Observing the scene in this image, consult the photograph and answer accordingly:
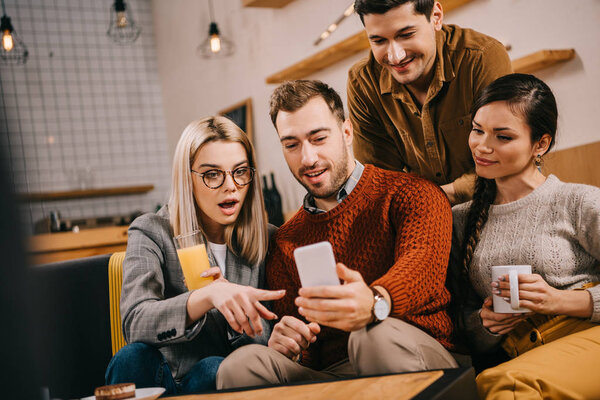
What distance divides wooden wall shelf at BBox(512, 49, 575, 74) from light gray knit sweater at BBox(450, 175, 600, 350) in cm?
122

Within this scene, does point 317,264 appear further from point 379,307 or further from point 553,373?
point 553,373

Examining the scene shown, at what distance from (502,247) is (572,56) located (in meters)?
1.47

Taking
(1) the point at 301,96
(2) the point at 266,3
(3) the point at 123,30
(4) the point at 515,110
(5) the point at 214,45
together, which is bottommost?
(4) the point at 515,110

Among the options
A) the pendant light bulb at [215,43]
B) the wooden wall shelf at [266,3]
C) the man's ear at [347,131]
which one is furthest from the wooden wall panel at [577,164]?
the pendant light bulb at [215,43]

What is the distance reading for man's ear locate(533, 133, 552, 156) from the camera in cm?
161

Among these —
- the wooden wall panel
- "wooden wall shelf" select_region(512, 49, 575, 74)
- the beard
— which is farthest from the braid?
"wooden wall shelf" select_region(512, 49, 575, 74)

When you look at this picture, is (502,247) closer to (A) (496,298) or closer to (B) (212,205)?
(A) (496,298)

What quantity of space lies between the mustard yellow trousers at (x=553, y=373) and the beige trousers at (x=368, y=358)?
0.13 metres

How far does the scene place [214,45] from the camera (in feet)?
16.0

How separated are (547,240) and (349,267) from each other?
1.70 feet

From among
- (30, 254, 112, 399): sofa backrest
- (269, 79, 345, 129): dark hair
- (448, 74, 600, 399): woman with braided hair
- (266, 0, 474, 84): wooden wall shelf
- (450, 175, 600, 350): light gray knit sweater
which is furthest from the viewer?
(266, 0, 474, 84): wooden wall shelf

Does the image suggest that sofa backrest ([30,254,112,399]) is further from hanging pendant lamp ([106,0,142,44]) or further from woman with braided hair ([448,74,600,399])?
hanging pendant lamp ([106,0,142,44])

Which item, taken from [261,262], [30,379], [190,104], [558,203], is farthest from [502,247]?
[190,104]

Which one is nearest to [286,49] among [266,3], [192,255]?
[266,3]
